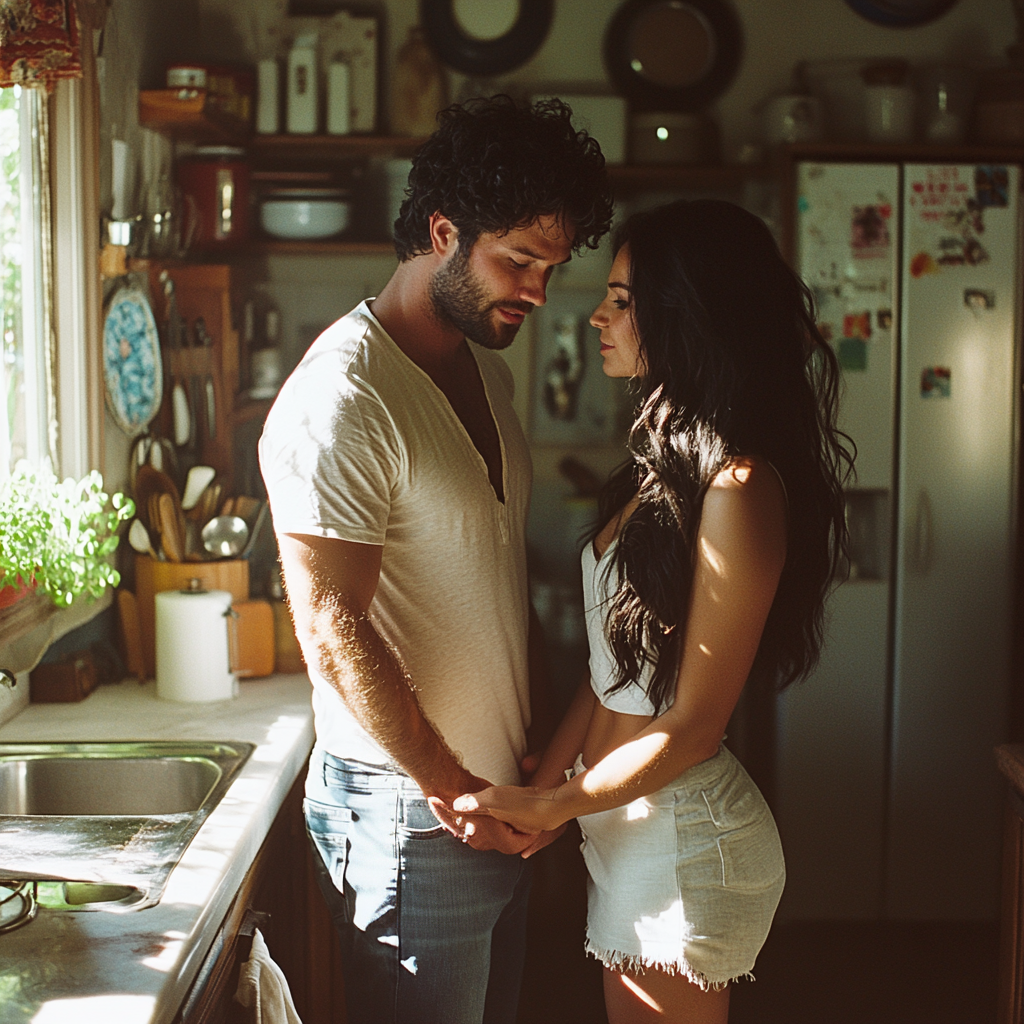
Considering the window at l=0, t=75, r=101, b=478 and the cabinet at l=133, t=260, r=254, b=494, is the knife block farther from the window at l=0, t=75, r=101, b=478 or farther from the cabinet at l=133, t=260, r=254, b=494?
the cabinet at l=133, t=260, r=254, b=494

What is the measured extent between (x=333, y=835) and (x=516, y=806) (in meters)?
0.26

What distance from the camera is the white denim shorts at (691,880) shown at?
4.67 ft

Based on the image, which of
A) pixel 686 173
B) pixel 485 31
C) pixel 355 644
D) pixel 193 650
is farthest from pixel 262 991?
pixel 485 31

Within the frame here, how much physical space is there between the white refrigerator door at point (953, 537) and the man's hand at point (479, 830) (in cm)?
200

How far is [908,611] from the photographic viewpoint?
319 centimetres

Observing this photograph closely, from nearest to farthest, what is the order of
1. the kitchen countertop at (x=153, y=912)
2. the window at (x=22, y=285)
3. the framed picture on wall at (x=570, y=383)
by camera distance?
the kitchen countertop at (x=153, y=912), the window at (x=22, y=285), the framed picture on wall at (x=570, y=383)

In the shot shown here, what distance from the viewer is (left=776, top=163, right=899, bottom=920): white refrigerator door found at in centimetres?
314

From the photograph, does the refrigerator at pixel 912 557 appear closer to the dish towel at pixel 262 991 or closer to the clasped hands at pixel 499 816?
the clasped hands at pixel 499 816

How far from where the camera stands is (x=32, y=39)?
65.6 inches

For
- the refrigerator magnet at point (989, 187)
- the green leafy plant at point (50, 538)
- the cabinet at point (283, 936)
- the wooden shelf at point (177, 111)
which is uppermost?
the wooden shelf at point (177, 111)

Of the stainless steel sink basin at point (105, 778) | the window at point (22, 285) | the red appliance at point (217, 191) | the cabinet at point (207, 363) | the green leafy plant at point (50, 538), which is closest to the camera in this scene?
the green leafy plant at point (50, 538)

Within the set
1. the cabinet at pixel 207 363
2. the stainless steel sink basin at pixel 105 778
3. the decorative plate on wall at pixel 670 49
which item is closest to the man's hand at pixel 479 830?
the stainless steel sink basin at pixel 105 778

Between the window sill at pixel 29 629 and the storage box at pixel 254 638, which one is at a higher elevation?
the window sill at pixel 29 629

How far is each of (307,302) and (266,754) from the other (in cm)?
204
